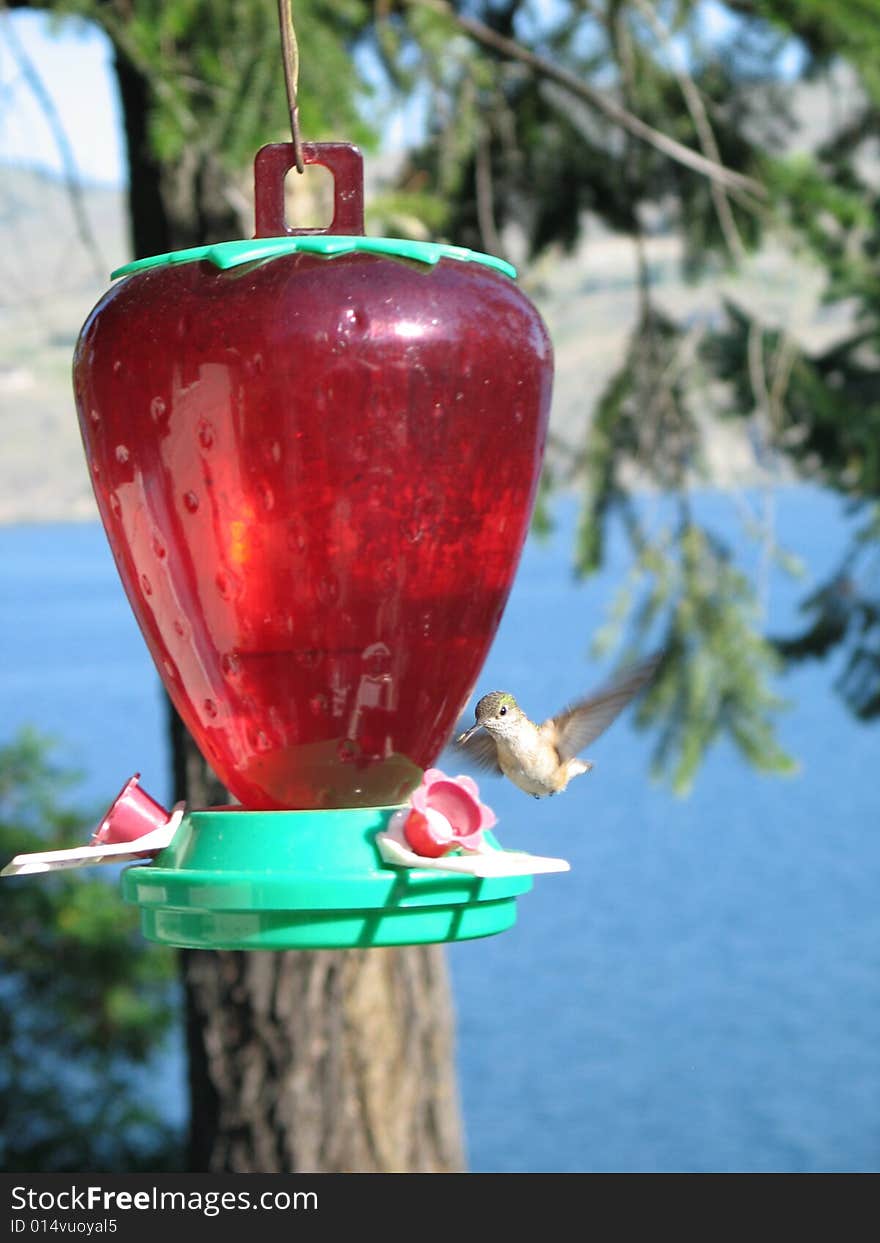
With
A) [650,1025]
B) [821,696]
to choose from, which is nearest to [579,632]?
[821,696]

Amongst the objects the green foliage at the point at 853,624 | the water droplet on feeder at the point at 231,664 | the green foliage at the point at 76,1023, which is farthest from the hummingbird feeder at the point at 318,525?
the green foliage at the point at 76,1023

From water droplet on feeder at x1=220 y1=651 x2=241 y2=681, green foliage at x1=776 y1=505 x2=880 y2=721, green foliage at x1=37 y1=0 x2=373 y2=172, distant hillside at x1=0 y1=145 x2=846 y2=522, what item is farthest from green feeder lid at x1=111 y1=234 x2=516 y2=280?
green foliage at x1=776 y1=505 x2=880 y2=721

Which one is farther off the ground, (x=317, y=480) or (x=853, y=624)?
(x=317, y=480)

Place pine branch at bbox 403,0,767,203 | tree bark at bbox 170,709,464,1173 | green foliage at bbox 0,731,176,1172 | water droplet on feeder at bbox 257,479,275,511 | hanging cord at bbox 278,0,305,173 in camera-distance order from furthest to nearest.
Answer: green foliage at bbox 0,731,176,1172, tree bark at bbox 170,709,464,1173, pine branch at bbox 403,0,767,203, water droplet on feeder at bbox 257,479,275,511, hanging cord at bbox 278,0,305,173

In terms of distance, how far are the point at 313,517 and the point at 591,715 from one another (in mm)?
406

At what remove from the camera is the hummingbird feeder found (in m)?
1.36

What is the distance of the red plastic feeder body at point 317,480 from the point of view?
4.55 feet

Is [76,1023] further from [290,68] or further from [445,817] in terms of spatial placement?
[290,68]

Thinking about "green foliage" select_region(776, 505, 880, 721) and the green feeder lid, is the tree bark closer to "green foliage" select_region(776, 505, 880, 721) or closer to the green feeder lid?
"green foliage" select_region(776, 505, 880, 721)

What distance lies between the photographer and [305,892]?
4.30 feet

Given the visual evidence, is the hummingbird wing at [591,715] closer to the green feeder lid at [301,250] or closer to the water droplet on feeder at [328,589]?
the water droplet on feeder at [328,589]

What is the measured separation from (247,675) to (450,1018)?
2.77 metres

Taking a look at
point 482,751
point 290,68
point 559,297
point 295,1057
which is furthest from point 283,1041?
point 290,68

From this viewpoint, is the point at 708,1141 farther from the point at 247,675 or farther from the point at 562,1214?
the point at 247,675
